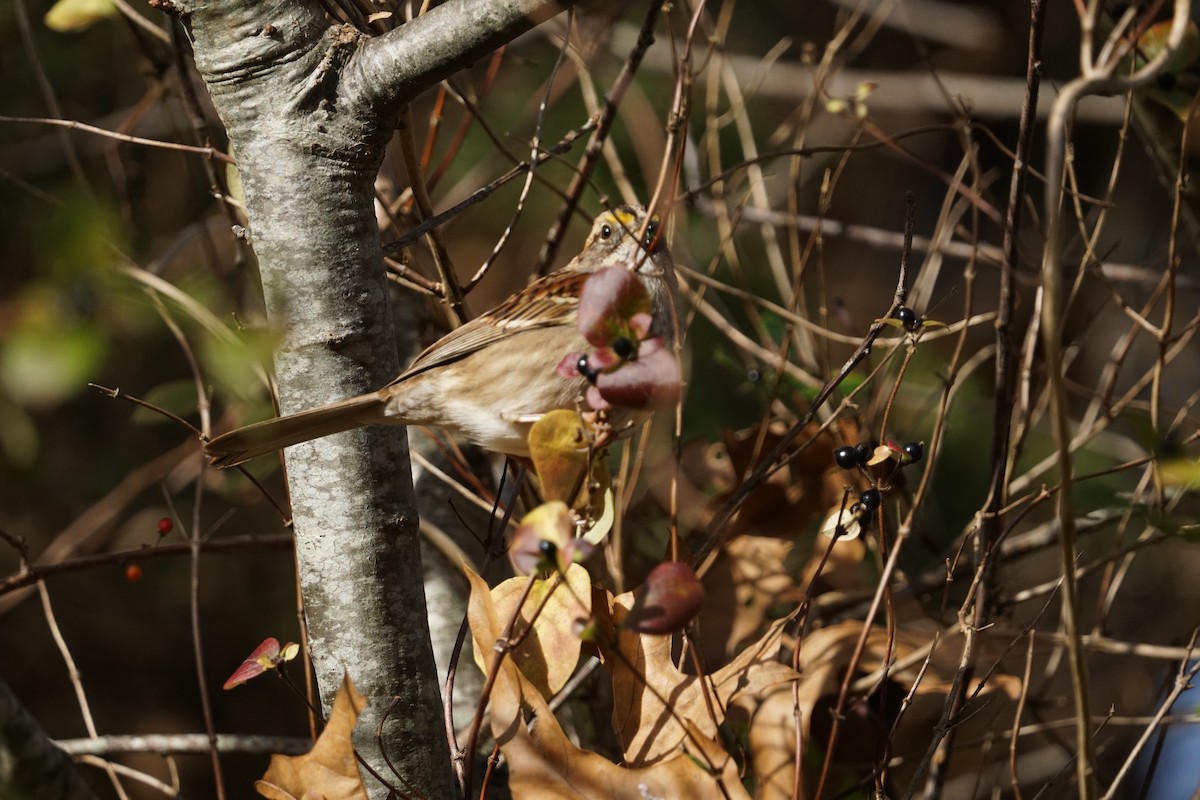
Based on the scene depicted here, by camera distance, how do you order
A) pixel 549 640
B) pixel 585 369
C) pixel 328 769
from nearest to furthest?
pixel 585 369 → pixel 328 769 → pixel 549 640

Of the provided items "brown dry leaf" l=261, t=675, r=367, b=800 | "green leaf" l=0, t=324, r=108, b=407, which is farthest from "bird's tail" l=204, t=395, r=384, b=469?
"green leaf" l=0, t=324, r=108, b=407

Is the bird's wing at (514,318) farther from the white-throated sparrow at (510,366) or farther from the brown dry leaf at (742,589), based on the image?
the brown dry leaf at (742,589)

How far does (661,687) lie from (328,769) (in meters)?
0.49

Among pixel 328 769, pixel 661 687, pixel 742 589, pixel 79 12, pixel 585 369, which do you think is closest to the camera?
pixel 585 369

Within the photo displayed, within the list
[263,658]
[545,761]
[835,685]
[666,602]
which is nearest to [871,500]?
[666,602]

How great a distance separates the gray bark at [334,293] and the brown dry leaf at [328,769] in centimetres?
13

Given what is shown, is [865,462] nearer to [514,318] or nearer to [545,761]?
[545,761]

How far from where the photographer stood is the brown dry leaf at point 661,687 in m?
1.61

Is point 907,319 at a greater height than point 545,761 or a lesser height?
greater

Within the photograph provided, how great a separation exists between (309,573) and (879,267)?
4.38 m

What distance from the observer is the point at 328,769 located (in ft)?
4.79

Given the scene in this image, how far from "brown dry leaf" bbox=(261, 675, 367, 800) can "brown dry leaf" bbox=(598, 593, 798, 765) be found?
365mm

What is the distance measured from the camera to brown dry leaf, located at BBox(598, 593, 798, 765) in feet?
5.29

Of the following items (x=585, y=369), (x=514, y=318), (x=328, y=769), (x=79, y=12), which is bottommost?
(x=328, y=769)
